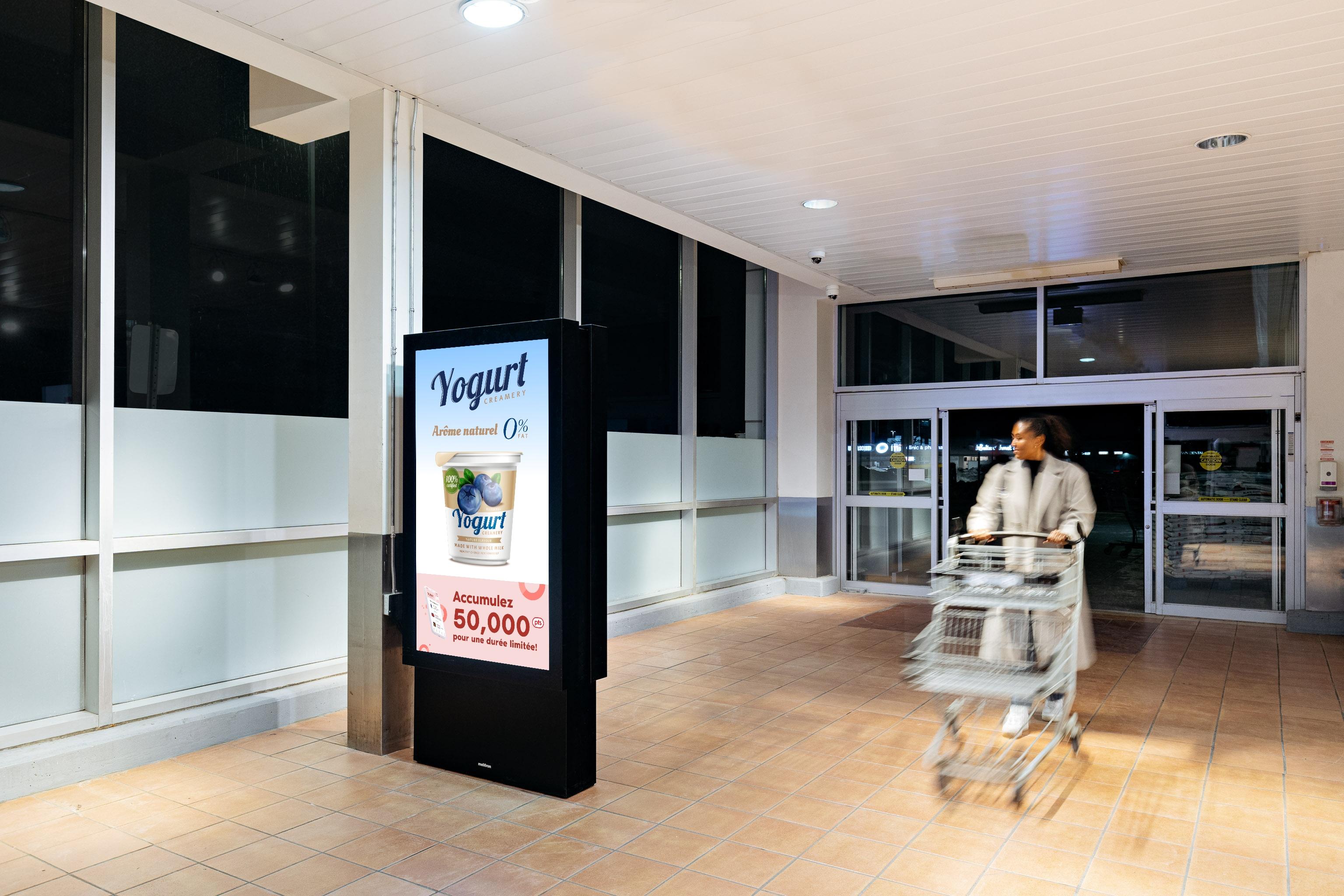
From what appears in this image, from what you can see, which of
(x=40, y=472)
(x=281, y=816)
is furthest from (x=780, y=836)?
(x=40, y=472)

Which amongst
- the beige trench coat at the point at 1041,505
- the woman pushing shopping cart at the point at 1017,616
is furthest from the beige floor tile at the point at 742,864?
the beige trench coat at the point at 1041,505

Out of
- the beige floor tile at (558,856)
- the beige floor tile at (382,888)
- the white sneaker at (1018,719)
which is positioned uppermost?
the white sneaker at (1018,719)

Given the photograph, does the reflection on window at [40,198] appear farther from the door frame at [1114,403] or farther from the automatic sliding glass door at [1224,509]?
the automatic sliding glass door at [1224,509]

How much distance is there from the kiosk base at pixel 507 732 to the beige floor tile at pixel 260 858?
0.92 meters

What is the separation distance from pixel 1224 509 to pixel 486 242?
6.87 meters

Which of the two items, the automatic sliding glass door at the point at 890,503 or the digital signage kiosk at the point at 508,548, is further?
the automatic sliding glass door at the point at 890,503

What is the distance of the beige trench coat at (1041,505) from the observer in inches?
189

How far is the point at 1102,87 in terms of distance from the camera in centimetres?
425

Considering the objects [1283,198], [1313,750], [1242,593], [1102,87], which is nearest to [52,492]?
[1102,87]

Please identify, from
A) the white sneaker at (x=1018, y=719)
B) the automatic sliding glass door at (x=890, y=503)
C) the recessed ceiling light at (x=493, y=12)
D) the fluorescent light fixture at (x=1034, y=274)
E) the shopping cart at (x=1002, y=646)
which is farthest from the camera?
the automatic sliding glass door at (x=890, y=503)

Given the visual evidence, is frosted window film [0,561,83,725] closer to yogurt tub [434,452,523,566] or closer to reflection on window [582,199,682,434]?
yogurt tub [434,452,523,566]

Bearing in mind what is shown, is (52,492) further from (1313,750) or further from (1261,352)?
(1261,352)

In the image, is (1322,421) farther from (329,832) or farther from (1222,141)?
(329,832)

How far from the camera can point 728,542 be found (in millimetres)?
9406
